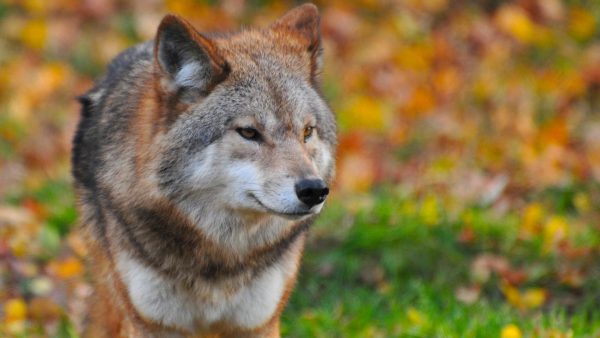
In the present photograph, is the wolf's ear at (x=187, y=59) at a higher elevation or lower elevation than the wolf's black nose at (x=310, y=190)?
higher

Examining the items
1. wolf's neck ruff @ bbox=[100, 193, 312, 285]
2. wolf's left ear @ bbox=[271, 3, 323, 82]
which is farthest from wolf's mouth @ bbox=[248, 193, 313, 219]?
wolf's left ear @ bbox=[271, 3, 323, 82]

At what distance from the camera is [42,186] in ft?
27.3

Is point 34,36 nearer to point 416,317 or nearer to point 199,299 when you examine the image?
point 416,317

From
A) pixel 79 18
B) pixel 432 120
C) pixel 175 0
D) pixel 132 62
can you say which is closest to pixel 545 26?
pixel 432 120

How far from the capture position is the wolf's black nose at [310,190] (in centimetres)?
427

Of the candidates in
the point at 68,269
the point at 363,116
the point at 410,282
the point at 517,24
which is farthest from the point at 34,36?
the point at 410,282

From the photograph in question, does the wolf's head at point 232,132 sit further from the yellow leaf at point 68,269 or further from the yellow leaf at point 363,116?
the yellow leaf at point 363,116

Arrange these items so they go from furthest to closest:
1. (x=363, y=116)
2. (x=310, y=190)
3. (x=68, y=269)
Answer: (x=363, y=116)
(x=68, y=269)
(x=310, y=190)

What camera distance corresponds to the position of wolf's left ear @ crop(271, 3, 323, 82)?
518 cm

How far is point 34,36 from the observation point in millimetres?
11617

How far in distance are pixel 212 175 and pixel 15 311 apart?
2.37 meters

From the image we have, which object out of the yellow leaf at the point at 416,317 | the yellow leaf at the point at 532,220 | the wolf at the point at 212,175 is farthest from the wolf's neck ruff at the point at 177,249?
the yellow leaf at the point at 532,220

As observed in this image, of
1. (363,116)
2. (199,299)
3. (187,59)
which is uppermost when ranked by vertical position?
(187,59)

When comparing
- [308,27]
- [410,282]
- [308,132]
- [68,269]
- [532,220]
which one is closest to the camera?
[308,132]
